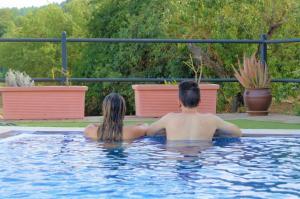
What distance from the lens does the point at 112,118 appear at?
5.38 m

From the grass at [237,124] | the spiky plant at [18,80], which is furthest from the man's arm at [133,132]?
the spiky plant at [18,80]

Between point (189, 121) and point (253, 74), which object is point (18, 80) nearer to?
point (253, 74)

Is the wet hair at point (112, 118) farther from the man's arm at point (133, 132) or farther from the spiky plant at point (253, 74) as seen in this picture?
the spiky plant at point (253, 74)

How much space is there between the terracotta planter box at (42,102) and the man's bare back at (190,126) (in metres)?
2.12

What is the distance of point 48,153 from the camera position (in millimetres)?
5074

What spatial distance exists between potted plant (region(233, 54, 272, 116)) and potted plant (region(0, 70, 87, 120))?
1.91 meters

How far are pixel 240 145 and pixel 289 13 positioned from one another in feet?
25.4

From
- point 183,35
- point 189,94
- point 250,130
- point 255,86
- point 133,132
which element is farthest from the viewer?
point 183,35

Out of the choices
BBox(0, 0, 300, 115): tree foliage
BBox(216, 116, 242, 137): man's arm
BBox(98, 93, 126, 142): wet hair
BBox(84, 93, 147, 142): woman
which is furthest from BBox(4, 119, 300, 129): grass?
BBox(0, 0, 300, 115): tree foliage

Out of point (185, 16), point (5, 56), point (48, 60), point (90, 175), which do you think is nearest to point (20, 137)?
point (90, 175)

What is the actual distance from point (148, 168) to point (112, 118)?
1.14m

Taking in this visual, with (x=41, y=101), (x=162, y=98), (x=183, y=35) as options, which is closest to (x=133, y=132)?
(x=162, y=98)

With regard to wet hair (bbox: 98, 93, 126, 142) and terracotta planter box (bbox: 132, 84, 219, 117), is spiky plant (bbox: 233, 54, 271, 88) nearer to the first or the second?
terracotta planter box (bbox: 132, 84, 219, 117)

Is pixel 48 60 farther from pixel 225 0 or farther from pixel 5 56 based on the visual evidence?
pixel 225 0
